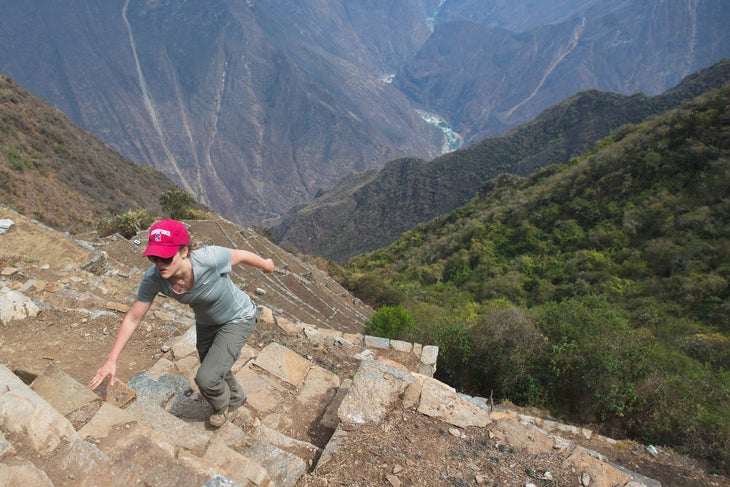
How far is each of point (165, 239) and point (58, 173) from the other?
3156 centimetres

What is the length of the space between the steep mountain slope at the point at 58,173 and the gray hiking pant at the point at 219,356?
20.5 m

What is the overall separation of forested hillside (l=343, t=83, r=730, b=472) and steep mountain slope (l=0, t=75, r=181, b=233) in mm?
16778

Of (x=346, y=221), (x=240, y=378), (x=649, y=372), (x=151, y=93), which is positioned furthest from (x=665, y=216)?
(x=151, y=93)

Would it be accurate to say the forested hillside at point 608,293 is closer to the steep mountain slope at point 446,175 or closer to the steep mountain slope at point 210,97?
the steep mountain slope at point 446,175

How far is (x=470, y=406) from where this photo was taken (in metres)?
4.39

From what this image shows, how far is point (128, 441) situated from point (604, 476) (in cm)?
390

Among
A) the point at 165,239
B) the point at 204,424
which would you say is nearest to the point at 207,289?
the point at 165,239

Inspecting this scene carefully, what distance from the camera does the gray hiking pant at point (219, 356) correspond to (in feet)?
10.6

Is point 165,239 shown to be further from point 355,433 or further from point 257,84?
point 257,84

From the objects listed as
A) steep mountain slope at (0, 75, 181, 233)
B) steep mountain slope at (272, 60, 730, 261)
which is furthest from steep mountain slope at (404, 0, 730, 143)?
steep mountain slope at (0, 75, 181, 233)

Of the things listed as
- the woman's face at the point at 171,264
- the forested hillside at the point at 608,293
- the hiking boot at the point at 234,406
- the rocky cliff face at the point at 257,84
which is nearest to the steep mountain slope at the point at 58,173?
the forested hillside at the point at 608,293

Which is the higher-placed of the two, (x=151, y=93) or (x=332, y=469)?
(x=151, y=93)

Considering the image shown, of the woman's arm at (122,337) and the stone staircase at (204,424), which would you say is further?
the woman's arm at (122,337)

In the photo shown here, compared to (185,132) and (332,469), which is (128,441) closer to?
(332,469)
